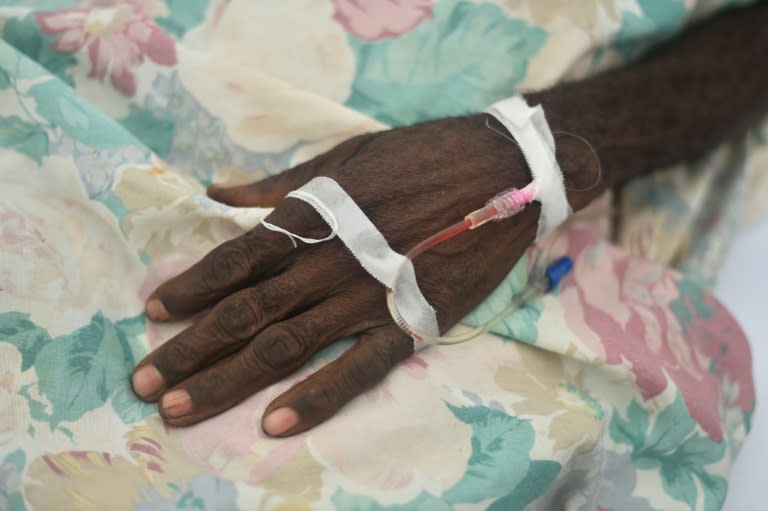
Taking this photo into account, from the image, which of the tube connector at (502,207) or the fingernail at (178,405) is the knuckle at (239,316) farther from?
the tube connector at (502,207)

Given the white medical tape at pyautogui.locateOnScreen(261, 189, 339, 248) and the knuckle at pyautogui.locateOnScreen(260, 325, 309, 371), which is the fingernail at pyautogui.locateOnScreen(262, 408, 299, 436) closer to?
the knuckle at pyautogui.locateOnScreen(260, 325, 309, 371)

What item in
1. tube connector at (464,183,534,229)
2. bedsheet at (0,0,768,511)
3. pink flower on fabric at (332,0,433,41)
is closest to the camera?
bedsheet at (0,0,768,511)

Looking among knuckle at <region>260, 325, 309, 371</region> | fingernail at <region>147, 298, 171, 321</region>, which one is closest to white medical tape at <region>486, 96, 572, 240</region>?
knuckle at <region>260, 325, 309, 371</region>

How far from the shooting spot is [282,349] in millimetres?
667

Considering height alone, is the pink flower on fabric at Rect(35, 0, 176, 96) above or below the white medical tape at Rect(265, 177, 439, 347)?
above

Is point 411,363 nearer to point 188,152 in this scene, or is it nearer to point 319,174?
point 319,174

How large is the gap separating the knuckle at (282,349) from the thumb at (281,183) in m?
0.17

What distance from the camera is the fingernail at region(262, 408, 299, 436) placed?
0.64 m

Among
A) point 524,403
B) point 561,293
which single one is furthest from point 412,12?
point 524,403

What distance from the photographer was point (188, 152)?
833mm

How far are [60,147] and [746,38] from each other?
41.1 inches

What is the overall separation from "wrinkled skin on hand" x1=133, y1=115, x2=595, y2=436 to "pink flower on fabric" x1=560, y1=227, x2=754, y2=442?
132 millimetres

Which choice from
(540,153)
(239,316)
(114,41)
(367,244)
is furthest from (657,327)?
(114,41)

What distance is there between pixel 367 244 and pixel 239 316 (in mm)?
150
